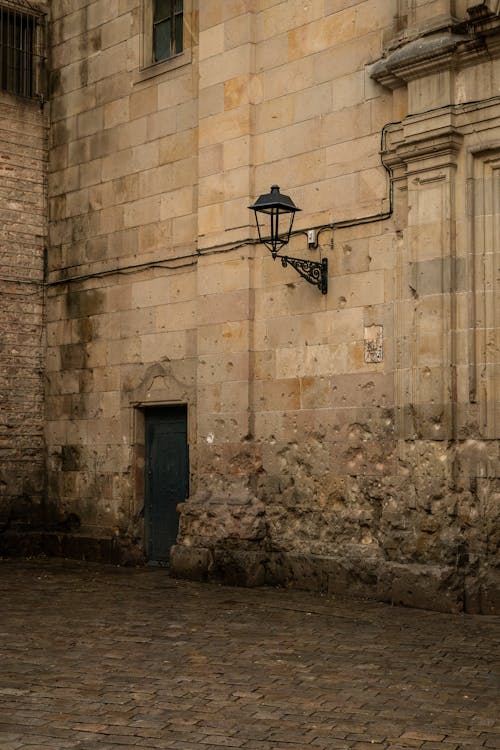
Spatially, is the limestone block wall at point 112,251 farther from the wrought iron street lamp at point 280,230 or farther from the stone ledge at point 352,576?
the stone ledge at point 352,576

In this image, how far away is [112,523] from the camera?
12.8m

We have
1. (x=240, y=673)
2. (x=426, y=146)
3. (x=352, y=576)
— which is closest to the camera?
(x=240, y=673)

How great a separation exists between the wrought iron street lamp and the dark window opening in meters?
2.80

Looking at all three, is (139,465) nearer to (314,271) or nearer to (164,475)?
(164,475)

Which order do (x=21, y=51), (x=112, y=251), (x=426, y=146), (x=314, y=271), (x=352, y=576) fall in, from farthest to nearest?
(x=21, y=51)
(x=112, y=251)
(x=314, y=271)
(x=352, y=576)
(x=426, y=146)

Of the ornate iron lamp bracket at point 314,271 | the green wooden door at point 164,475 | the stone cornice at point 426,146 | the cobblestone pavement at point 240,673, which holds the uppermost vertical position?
the stone cornice at point 426,146

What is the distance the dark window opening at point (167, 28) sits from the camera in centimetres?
1245

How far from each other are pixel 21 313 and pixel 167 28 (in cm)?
408

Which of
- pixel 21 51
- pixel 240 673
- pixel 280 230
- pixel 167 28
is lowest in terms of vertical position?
pixel 240 673

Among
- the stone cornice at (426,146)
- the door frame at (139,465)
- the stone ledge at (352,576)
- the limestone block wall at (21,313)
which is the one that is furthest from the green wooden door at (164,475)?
the stone cornice at (426,146)

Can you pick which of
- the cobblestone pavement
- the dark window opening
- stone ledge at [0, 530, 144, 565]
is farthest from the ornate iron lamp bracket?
stone ledge at [0, 530, 144, 565]

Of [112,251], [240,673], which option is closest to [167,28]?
[112,251]

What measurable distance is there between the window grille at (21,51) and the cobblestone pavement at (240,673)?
7.26 metres

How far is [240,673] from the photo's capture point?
21.7 ft
